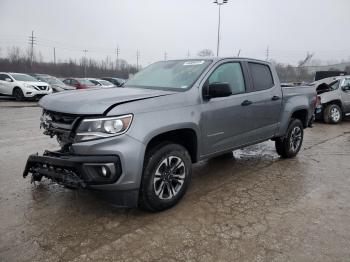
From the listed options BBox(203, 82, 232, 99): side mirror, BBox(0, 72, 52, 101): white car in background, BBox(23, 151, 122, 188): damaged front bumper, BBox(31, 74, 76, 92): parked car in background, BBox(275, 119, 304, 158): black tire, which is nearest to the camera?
BBox(23, 151, 122, 188): damaged front bumper

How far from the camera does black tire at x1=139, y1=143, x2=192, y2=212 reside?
3523mm

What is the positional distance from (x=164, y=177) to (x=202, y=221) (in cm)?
63

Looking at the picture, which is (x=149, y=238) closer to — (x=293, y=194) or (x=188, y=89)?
(x=188, y=89)

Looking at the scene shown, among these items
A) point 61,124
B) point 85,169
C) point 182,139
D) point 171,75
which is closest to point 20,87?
point 171,75

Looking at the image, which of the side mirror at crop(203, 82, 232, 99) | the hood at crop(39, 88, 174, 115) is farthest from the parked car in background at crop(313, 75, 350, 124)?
the hood at crop(39, 88, 174, 115)

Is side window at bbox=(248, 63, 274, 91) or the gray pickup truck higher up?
side window at bbox=(248, 63, 274, 91)

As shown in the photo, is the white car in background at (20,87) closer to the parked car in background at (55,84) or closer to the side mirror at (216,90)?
the parked car in background at (55,84)

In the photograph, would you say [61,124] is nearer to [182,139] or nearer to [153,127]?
[153,127]

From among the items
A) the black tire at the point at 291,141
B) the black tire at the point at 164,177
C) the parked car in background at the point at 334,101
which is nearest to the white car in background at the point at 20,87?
the parked car in background at the point at 334,101

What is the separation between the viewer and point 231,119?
4.52 meters

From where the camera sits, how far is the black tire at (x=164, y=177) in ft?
11.6

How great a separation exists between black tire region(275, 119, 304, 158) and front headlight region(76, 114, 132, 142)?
376 cm

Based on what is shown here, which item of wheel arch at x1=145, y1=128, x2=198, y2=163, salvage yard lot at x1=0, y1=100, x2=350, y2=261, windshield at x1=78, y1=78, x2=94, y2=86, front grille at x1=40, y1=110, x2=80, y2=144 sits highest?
windshield at x1=78, y1=78, x2=94, y2=86

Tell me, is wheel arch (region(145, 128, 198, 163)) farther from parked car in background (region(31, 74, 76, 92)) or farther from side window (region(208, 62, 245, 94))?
parked car in background (region(31, 74, 76, 92))
